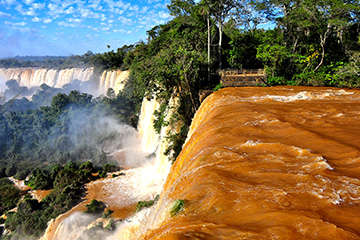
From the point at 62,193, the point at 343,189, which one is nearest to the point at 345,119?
the point at 343,189

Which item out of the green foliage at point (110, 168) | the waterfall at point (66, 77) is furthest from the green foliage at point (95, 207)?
the waterfall at point (66, 77)

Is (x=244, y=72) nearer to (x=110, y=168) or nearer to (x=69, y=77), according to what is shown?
(x=110, y=168)

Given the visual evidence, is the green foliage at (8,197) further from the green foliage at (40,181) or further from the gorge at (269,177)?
the gorge at (269,177)

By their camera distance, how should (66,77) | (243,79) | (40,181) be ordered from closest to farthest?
(243,79)
(40,181)
(66,77)

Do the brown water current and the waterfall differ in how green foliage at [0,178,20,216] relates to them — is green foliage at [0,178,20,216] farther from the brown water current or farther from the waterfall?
the waterfall

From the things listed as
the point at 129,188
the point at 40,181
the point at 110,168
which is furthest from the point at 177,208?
the point at 40,181

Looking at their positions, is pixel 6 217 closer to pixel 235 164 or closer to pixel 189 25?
pixel 235 164

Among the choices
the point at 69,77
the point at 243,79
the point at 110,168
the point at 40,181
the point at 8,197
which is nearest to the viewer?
the point at 243,79
